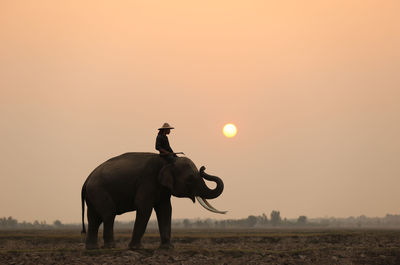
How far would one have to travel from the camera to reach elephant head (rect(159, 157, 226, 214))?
2119cm

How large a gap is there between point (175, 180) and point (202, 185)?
94 centimetres

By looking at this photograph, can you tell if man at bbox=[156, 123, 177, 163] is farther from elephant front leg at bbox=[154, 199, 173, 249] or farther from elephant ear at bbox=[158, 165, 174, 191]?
elephant front leg at bbox=[154, 199, 173, 249]

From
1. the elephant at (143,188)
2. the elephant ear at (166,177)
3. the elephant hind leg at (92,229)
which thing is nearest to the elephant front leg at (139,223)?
the elephant at (143,188)

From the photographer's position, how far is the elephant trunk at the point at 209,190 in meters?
21.6

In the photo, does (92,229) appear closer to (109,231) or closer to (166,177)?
(109,231)

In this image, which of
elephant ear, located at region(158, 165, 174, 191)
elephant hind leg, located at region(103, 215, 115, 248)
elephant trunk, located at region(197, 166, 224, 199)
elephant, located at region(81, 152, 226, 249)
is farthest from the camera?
elephant hind leg, located at region(103, 215, 115, 248)

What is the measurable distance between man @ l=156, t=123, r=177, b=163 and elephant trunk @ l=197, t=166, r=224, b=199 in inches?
43.0

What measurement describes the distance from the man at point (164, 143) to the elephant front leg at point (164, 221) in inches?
61.6

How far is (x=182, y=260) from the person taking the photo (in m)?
19.1

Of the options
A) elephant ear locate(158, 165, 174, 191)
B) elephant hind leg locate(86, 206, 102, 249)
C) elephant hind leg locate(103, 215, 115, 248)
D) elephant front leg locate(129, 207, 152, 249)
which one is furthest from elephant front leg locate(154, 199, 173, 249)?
elephant hind leg locate(86, 206, 102, 249)

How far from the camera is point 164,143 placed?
846 inches

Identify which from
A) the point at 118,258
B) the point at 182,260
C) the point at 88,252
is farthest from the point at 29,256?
the point at 182,260

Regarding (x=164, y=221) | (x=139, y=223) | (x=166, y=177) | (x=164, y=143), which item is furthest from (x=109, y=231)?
(x=164, y=143)

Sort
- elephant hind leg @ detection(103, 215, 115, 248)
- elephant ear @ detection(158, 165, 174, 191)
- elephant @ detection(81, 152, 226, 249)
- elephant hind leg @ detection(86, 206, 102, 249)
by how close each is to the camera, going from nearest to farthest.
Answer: elephant ear @ detection(158, 165, 174, 191) → elephant @ detection(81, 152, 226, 249) → elephant hind leg @ detection(103, 215, 115, 248) → elephant hind leg @ detection(86, 206, 102, 249)
